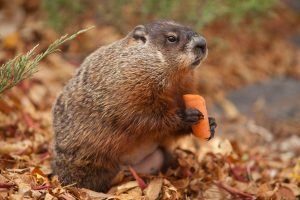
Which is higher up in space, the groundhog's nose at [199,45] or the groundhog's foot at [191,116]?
the groundhog's nose at [199,45]

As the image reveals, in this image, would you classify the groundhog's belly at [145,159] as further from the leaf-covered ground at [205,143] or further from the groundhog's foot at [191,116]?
the groundhog's foot at [191,116]

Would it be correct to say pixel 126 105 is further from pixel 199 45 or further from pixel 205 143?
Result: pixel 205 143

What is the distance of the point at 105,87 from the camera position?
13.2 ft

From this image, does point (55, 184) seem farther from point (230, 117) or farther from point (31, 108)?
point (230, 117)

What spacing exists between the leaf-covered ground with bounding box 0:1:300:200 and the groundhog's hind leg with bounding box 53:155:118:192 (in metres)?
0.08

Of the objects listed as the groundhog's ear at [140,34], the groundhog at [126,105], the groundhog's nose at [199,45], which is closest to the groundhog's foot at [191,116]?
the groundhog at [126,105]

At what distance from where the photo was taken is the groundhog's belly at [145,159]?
420 centimetres

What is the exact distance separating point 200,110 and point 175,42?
1.75 feet

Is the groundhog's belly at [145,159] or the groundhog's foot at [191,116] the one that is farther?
the groundhog's belly at [145,159]

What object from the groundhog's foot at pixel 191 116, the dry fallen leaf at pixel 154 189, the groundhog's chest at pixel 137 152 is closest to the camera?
the dry fallen leaf at pixel 154 189

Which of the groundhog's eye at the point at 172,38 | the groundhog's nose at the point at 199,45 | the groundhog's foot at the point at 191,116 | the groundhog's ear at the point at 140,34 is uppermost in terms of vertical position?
the groundhog's ear at the point at 140,34

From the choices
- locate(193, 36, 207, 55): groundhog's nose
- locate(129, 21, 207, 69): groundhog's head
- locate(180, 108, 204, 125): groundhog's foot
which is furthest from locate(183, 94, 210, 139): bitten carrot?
locate(193, 36, 207, 55): groundhog's nose

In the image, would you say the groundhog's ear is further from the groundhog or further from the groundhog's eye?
the groundhog's eye

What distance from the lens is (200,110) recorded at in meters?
4.05
